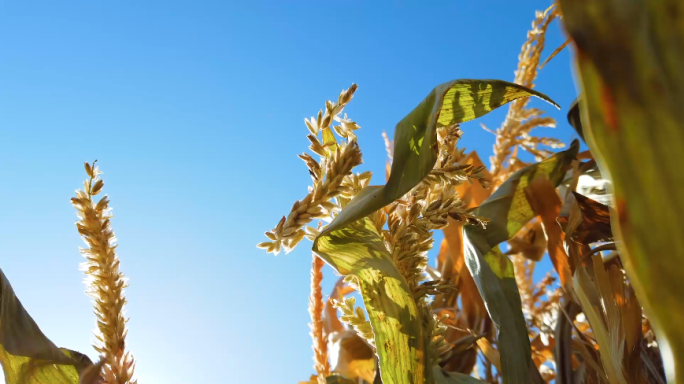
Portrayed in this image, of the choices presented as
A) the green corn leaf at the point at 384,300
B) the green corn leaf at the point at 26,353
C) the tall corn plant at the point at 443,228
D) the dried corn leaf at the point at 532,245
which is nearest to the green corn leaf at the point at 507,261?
the tall corn plant at the point at 443,228

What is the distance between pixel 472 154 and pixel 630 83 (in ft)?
3.07

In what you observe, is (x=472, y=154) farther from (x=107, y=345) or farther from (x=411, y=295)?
(x=107, y=345)

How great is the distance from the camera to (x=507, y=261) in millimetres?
608

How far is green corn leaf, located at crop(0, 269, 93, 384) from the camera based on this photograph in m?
0.42

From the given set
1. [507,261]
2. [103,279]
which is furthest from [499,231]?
[103,279]

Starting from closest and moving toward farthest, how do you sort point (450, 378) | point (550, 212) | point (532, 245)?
point (450, 378) → point (550, 212) → point (532, 245)

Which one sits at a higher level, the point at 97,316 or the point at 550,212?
the point at 550,212

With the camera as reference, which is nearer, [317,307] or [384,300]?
[384,300]

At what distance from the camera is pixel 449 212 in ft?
1.26

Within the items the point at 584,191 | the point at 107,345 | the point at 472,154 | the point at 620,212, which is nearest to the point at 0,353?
the point at 107,345

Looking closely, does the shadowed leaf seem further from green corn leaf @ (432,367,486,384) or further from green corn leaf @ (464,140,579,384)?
green corn leaf @ (432,367,486,384)

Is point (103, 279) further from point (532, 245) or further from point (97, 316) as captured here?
point (532, 245)

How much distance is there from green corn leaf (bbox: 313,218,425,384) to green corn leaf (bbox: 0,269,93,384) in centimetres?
26

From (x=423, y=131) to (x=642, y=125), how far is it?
0.66 feet
